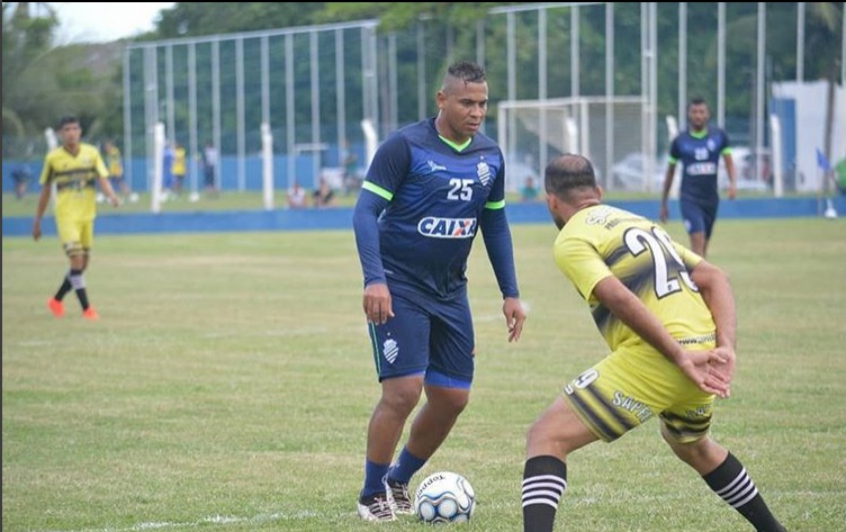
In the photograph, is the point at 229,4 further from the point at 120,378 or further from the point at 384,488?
the point at 384,488

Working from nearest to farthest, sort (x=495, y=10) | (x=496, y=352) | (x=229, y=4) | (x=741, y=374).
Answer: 1. (x=741, y=374)
2. (x=496, y=352)
3. (x=495, y=10)
4. (x=229, y=4)

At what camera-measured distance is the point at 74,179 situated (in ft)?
57.9

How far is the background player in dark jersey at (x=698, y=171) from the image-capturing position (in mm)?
19156

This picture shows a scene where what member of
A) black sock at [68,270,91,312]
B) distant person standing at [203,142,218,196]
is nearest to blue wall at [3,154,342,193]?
distant person standing at [203,142,218,196]

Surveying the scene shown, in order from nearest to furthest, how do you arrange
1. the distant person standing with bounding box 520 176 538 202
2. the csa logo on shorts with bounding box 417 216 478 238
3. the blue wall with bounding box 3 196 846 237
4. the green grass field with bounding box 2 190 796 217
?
the csa logo on shorts with bounding box 417 216 478 238 → the blue wall with bounding box 3 196 846 237 → the distant person standing with bounding box 520 176 538 202 → the green grass field with bounding box 2 190 796 217

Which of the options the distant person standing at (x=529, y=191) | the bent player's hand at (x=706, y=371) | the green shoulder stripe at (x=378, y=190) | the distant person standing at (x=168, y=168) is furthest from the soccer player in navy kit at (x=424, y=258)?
the distant person standing at (x=168, y=168)

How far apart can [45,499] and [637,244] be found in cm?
351

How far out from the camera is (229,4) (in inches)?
3182

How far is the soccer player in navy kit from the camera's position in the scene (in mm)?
6957

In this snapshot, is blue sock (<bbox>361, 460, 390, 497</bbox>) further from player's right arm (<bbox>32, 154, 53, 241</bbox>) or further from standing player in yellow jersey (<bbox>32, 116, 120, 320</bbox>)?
player's right arm (<bbox>32, 154, 53, 241</bbox>)

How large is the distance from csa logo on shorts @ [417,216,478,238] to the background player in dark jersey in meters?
12.4

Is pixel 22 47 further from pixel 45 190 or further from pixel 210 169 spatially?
pixel 45 190

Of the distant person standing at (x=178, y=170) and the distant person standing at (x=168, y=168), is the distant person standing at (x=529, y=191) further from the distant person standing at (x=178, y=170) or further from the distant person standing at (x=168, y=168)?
the distant person standing at (x=168, y=168)

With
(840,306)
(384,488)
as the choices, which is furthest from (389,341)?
(840,306)
